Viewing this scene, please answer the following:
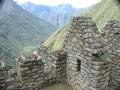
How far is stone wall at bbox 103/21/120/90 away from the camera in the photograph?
8344mm

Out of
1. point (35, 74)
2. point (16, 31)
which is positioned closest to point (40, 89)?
point (35, 74)

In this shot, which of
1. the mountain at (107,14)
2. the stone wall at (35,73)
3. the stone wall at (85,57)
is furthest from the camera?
the mountain at (107,14)

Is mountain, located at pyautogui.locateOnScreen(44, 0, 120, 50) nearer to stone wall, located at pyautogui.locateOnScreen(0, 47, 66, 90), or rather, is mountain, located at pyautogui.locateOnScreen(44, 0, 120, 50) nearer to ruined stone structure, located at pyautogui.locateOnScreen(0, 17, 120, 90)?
stone wall, located at pyautogui.locateOnScreen(0, 47, 66, 90)

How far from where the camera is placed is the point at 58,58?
8602mm

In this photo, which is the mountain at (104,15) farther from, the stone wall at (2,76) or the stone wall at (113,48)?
the stone wall at (2,76)

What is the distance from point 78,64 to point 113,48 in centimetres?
159

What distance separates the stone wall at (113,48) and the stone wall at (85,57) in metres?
1.34

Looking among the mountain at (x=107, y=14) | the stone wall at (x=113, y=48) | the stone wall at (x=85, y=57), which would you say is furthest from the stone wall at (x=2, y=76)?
the mountain at (x=107, y=14)

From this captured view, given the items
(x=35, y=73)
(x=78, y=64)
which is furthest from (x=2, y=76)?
→ (x=78, y=64)

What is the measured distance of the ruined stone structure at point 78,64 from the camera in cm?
702

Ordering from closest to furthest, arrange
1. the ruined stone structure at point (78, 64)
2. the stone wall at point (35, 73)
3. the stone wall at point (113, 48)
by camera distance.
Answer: the ruined stone structure at point (78, 64), the stone wall at point (35, 73), the stone wall at point (113, 48)

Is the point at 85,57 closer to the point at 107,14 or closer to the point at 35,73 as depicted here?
the point at 35,73

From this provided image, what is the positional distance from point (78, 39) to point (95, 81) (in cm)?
171

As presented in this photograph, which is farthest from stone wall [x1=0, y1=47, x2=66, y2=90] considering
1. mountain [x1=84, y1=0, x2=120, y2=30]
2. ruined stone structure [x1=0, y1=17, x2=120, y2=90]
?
mountain [x1=84, y1=0, x2=120, y2=30]
